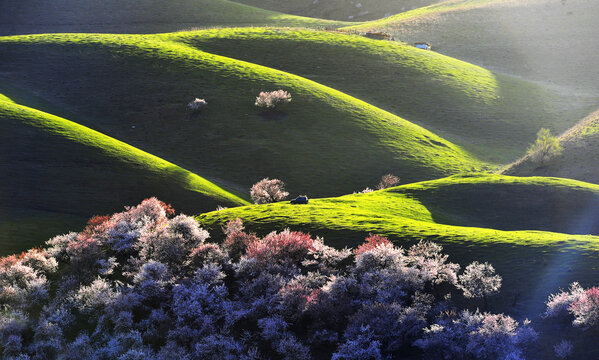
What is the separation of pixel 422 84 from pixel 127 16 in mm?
75884

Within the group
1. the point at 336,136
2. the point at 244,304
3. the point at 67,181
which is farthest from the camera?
the point at 336,136

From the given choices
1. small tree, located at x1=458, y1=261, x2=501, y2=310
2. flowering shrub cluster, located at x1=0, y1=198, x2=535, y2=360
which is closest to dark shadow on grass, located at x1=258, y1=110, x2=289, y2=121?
flowering shrub cluster, located at x1=0, y1=198, x2=535, y2=360

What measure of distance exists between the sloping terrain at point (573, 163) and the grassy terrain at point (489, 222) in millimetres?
7271

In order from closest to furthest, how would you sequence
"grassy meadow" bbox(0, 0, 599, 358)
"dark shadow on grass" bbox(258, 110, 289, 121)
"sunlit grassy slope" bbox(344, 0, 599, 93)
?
1. "grassy meadow" bbox(0, 0, 599, 358)
2. "dark shadow on grass" bbox(258, 110, 289, 121)
3. "sunlit grassy slope" bbox(344, 0, 599, 93)

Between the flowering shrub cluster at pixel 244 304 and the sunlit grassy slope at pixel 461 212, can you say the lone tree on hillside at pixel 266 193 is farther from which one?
the flowering shrub cluster at pixel 244 304

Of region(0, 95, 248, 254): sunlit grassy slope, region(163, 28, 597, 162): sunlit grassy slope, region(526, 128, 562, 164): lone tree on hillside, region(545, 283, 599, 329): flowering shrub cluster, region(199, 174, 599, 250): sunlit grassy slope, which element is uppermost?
region(163, 28, 597, 162): sunlit grassy slope

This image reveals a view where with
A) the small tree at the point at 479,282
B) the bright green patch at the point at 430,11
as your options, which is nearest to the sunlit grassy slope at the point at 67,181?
the small tree at the point at 479,282

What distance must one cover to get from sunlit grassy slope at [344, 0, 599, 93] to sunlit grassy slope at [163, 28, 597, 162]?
395 inches

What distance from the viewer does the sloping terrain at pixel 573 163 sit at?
3678 cm

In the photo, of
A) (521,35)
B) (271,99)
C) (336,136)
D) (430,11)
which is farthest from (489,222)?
(430,11)

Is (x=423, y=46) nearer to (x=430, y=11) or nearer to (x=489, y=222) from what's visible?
(x=430, y=11)

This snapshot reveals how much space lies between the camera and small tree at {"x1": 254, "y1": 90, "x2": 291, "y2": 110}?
46.9 m

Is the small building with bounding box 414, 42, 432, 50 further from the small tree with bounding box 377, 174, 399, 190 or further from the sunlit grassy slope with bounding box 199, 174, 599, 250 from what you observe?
the sunlit grassy slope with bounding box 199, 174, 599, 250

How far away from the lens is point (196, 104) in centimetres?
4662
